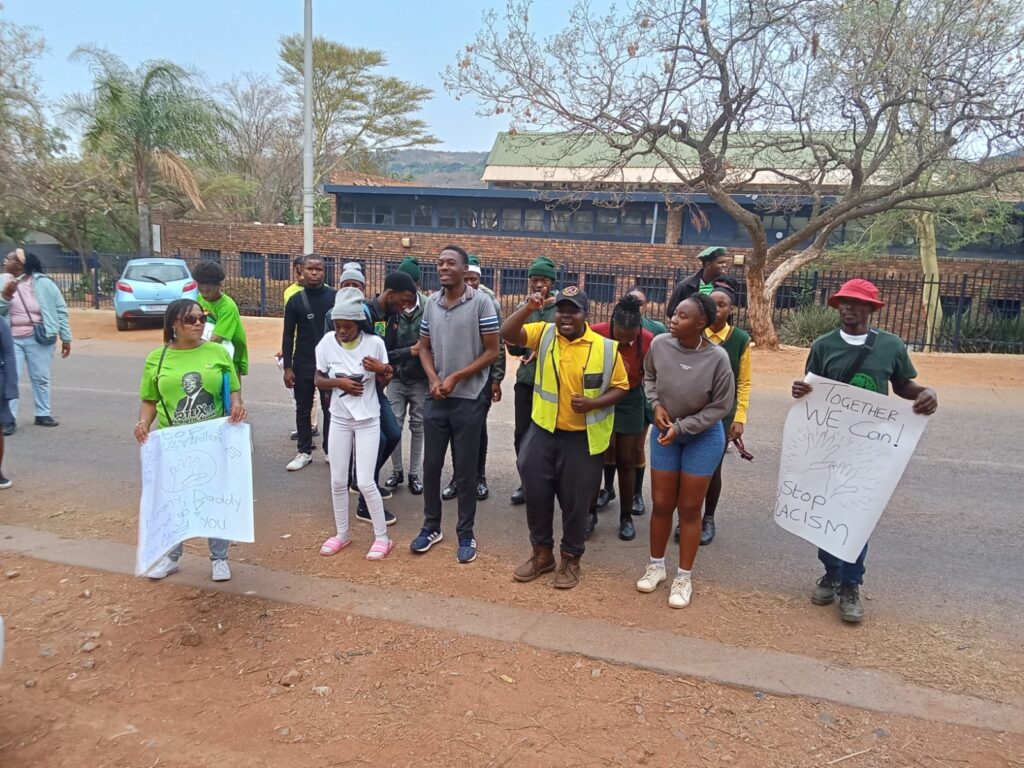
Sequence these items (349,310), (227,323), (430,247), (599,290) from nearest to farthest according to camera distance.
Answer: (349,310) → (227,323) → (599,290) → (430,247)

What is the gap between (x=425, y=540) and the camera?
459 centimetres

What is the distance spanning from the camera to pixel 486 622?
374 cm

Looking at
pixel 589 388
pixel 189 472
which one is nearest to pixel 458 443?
pixel 589 388

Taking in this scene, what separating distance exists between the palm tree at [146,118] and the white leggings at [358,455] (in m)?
20.5

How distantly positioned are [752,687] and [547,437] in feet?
5.29

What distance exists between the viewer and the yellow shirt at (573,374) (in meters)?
4.00

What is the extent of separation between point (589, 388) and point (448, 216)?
91.0 ft

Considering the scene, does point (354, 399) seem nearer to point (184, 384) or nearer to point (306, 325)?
point (184, 384)

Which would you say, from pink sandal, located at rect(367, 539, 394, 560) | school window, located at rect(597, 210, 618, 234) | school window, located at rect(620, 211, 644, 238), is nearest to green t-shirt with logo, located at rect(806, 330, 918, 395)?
pink sandal, located at rect(367, 539, 394, 560)

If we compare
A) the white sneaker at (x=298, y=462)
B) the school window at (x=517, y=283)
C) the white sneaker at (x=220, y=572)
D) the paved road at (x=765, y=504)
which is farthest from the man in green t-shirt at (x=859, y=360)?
the school window at (x=517, y=283)

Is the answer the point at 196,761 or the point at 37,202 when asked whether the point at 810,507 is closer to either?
the point at 196,761

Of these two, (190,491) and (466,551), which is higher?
(190,491)

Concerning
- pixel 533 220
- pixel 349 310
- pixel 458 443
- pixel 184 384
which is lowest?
pixel 458 443

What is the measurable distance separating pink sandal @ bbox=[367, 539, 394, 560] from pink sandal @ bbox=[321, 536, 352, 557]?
212 millimetres
